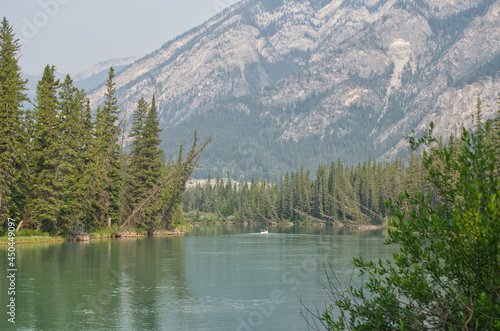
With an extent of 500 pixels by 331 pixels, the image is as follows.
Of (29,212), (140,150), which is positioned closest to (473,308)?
(29,212)

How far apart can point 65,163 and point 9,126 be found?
939 cm

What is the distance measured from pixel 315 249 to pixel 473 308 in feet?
203

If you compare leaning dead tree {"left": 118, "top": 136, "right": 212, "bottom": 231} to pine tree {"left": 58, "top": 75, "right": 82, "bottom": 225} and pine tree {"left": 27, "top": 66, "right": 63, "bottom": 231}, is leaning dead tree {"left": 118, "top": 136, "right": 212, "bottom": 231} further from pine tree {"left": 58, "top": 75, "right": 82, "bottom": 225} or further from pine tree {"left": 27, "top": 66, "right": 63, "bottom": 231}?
pine tree {"left": 27, "top": 66, "right": 63, "bottom": 231}

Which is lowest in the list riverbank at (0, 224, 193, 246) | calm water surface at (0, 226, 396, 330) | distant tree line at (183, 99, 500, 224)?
calm water surface at (0, 226, 396, 330)

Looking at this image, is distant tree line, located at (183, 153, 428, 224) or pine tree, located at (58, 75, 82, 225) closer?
pine tree, located at (58, 75, 82, 225)

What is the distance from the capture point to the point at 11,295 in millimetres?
36781

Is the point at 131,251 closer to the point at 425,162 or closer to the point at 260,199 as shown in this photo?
the point at 425,162

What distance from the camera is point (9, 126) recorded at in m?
66.2

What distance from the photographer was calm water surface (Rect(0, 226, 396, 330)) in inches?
1246

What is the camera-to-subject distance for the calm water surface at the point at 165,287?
3166cm

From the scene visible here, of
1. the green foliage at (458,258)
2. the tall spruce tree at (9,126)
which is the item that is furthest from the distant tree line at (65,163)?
the green foliage at (458,258)

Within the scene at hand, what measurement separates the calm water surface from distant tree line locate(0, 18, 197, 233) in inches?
281

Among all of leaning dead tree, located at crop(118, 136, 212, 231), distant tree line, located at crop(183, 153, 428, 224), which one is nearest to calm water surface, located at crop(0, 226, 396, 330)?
leaning dead tree, located at crop(118, 136, 212, 231)

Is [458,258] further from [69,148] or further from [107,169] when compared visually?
[107,169]
